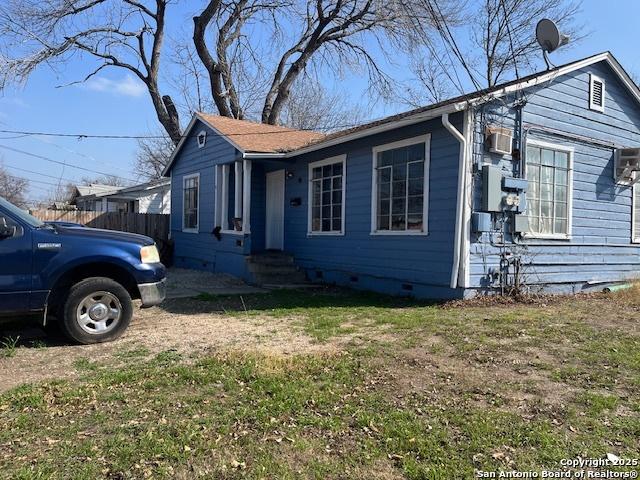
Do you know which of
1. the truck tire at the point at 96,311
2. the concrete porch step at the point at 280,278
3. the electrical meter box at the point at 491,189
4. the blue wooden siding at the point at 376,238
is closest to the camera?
the truck tire at the point at 96,311

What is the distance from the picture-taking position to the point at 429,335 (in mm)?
6352

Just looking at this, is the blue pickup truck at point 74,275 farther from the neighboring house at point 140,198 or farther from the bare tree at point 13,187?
the bare tree at point 13,187

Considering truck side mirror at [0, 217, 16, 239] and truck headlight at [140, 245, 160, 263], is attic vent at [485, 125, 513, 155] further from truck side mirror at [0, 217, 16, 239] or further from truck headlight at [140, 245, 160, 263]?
truck side mirror at [0, 217, 16, 239]

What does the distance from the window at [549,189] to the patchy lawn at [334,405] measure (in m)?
3.34

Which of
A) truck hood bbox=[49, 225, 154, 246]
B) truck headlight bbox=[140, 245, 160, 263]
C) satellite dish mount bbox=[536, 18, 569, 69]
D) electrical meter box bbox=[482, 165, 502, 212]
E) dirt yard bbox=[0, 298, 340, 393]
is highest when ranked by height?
satellite dish mount bbox=[536, 18, 569, 69]

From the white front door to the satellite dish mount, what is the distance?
22.0ft

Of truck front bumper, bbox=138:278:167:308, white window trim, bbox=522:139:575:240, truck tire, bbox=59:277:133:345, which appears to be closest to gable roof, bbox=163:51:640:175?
white window trim, bbox=522:139:575:240

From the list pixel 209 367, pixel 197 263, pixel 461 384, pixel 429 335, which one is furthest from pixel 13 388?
Answer: pixel 197 263

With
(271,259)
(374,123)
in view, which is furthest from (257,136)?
(374,123)

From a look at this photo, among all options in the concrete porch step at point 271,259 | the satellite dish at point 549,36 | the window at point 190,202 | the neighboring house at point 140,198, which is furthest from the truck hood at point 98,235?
the neighboring house at point 140,198

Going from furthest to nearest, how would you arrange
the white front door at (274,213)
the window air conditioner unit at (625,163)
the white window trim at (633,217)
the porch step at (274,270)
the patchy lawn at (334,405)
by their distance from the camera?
the white front door at (274,213) < the porch step at (274,270) < the white window trim at (633,217) < the window air conditioner unit at (625,163) < the patchy lawn at (334,405)

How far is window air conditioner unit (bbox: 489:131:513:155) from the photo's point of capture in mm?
8727

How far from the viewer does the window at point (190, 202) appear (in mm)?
15883

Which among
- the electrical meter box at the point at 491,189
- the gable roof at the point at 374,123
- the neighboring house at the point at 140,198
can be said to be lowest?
the electrical meter box at the point at 491,189
